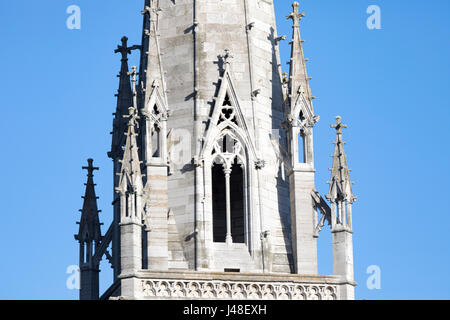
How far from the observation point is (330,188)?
61.3 meters

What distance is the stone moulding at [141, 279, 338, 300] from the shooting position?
193 feet

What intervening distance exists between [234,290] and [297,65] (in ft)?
27.1

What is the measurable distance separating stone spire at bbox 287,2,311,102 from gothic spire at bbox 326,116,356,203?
7.32 feet

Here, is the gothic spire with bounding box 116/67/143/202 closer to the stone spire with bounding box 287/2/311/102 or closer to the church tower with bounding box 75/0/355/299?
the church tower with bounding box 75/0/355/299

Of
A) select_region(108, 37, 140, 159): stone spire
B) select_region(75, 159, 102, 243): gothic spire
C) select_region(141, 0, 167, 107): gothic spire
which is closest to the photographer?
select_region(141, 0, 167, 107): gothic spire

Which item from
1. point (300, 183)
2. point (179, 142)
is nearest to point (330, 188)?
point (300, 183)

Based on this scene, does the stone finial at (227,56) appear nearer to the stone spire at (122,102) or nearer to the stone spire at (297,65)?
the stone spire at (297,65)

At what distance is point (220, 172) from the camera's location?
63.8 metres

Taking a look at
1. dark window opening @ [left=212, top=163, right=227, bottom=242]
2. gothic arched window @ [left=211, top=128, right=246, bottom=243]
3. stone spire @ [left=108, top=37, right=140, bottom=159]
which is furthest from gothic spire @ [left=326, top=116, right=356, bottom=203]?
stone spire @ [left=108, top=37, right=140, bottom=159]

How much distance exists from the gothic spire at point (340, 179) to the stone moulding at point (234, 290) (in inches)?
112

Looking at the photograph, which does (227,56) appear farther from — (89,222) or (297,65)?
(89,222)

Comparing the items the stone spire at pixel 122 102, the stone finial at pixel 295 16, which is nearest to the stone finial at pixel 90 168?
the stone spire at pixel 122 102

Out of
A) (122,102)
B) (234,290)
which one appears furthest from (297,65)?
(234,290)
